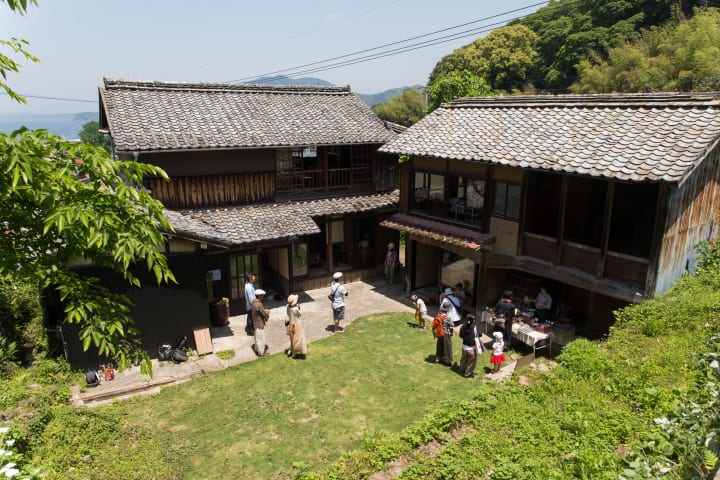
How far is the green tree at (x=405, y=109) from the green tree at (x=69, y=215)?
72827 millimetres

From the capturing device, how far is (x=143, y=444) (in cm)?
960

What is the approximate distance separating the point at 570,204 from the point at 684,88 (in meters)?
19.4

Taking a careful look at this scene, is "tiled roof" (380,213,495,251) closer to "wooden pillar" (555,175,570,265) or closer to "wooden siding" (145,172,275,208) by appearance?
"wooden pillar" (555,175,570,265)

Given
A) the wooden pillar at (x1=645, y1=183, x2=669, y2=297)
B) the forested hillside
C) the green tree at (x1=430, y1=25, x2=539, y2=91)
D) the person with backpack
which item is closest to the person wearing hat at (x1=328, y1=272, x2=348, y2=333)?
the person with backpack

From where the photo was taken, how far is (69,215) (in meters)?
4.03

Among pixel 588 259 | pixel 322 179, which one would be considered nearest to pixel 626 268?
pixel 588 259

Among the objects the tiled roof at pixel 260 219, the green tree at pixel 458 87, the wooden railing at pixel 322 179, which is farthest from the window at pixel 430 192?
the green tree at pixel 458 87

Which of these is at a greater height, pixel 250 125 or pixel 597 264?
pixel 250 125

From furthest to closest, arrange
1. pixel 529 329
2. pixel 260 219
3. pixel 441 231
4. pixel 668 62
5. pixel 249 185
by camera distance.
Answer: pixel 668 62
pixel 249 185
pixel 260 219
pixel 441 231
pixel 529 329

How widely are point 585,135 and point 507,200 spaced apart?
295 centimetres

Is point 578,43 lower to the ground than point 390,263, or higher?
higher

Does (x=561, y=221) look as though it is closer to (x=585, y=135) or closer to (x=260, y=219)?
(x=585, y=135)

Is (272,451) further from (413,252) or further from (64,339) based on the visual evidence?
(413,252)

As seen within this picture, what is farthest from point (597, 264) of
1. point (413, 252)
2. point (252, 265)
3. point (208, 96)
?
point (208, 96)
